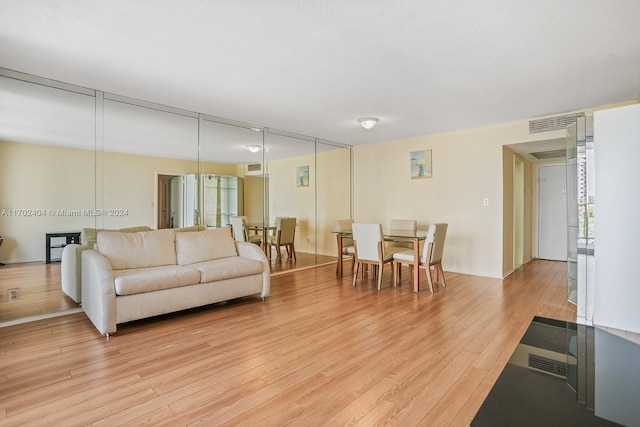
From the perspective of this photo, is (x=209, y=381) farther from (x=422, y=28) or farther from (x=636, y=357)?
(x=422, y=28)

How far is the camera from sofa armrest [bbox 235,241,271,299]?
157 inches

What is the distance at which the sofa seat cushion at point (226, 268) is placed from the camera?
3.55 metres

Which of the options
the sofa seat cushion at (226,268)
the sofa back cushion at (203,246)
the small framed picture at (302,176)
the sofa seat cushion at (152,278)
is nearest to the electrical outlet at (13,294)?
the sofa seat cushion at (152,278)

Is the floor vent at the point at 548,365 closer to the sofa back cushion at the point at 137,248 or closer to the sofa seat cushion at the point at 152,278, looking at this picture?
the sofa seat cushion at the point at 152,278

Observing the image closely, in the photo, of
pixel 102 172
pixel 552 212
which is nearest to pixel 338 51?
pixel 102 172

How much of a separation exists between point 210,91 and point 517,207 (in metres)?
5.79

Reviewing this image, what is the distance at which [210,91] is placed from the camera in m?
3.79

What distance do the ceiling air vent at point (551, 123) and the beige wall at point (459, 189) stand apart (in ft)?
0.25

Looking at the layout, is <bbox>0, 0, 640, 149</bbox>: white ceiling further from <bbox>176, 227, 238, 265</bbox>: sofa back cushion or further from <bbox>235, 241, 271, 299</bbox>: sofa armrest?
<bbox>235, 241, 271, 299</bbox>: sofa armrest

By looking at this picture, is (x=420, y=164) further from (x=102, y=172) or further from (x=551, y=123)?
(x=102, y=172)

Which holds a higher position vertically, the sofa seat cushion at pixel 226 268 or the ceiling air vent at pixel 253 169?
the ceiling air vent at pixel 253 169

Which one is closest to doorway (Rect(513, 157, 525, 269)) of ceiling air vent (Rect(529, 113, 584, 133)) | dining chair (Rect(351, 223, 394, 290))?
ceiling air vent (Rect(529, 113, 584, 133))

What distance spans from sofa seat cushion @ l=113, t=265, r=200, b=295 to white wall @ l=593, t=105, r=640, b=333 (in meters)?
4.01

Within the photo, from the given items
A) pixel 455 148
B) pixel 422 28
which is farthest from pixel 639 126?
pixel 455 148
